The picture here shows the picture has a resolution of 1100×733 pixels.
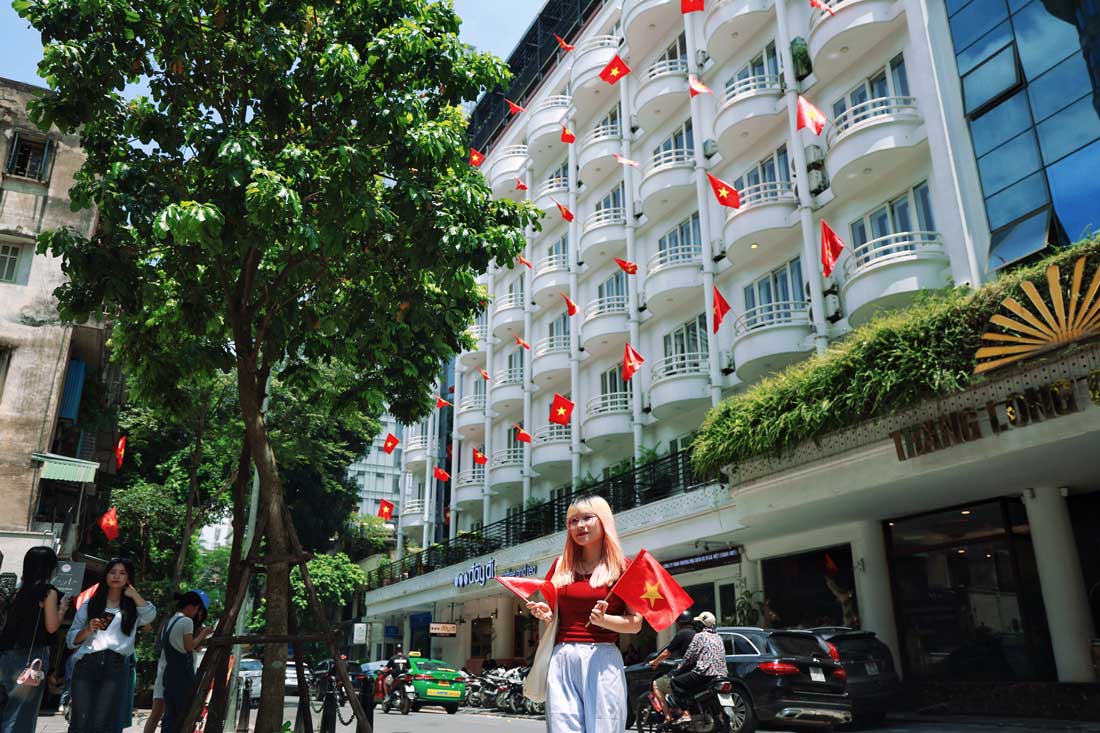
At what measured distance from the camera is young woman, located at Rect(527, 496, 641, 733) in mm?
4156

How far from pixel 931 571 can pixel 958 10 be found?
11.6 metres

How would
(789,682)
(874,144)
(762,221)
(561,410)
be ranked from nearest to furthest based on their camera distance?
(789,682)
(874,144)
(762,221)
(561,410)

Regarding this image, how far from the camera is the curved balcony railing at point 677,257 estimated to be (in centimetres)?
2675

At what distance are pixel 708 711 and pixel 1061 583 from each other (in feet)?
24.1

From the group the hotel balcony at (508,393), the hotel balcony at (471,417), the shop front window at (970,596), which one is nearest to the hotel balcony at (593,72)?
the hotel balcony at (508,393)

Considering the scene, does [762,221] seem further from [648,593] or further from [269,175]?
[648,593]

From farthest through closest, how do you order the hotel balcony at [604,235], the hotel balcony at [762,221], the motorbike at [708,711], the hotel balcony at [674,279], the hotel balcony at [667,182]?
the hotel balcony at [604,235] < the hotel balcony at [667,182] < the hotel balcony at [674,279] < the hotel balcony at [762,221] < the motorbike at [708,711]

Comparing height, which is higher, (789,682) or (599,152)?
(599,152)

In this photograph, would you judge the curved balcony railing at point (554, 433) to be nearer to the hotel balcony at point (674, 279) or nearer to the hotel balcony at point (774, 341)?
the hotel balcony at point (674, 279)

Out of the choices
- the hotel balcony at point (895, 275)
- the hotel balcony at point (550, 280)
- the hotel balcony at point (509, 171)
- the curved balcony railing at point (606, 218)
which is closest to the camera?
the hotel balcony at point (895, 275)

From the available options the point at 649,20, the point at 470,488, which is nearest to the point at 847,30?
the point at 649,20

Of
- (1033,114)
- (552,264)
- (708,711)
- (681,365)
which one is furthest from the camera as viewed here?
(552,264)

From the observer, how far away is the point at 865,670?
41.3ft

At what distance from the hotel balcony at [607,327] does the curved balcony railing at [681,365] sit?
108 inches
